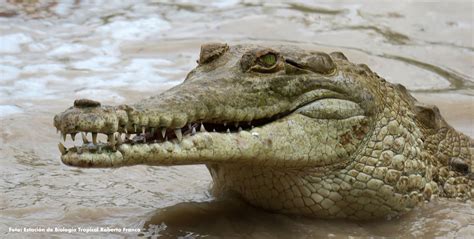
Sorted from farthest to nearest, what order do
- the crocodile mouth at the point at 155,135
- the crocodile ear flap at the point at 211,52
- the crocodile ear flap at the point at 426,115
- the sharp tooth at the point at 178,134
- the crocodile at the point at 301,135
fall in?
the crocodile ear flap at the point at 426,115
the crocodile ear flap at the point at 211,52
the crocodile at the point at 301,135
the sharp tooth at the point at 178,134
the crocodile mouth at the point at 155,135

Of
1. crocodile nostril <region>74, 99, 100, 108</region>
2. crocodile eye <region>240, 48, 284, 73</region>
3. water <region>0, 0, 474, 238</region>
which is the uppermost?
crocodile eye <region>240, 48, 284, 73</region>

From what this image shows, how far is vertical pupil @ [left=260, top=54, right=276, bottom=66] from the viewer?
358 cm

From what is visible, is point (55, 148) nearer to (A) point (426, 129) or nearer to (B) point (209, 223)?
(B) point (209, 223)

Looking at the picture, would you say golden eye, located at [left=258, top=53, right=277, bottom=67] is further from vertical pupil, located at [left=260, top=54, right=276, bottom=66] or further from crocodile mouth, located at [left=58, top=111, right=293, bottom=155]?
crocodile mouth, located at [left=58, top=111, right=293, bottom=155]

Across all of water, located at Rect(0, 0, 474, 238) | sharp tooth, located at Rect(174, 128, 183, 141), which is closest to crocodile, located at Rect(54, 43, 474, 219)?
sharp tooth, located at Rect(174, 128, 183, 141)

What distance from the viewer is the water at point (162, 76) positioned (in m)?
3.70

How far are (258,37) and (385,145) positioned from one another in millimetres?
4453

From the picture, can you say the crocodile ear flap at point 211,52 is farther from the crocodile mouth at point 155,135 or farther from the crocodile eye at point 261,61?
the crocodile mouth at point 155,135

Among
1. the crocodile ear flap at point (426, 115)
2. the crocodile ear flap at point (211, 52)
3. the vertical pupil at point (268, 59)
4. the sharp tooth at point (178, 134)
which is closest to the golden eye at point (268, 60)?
the vertical pupil at point (268, 59)

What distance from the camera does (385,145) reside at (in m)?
3.80

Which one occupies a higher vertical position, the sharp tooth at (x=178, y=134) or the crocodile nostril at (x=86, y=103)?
the crocodile nostril at (x=86, y=103)

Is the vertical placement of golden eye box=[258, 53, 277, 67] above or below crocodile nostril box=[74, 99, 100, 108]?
above

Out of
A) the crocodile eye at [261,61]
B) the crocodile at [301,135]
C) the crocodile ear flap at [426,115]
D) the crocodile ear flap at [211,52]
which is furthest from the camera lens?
the crocodile ear flap at [426,115]

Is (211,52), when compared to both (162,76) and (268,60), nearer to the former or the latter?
(268,60)
